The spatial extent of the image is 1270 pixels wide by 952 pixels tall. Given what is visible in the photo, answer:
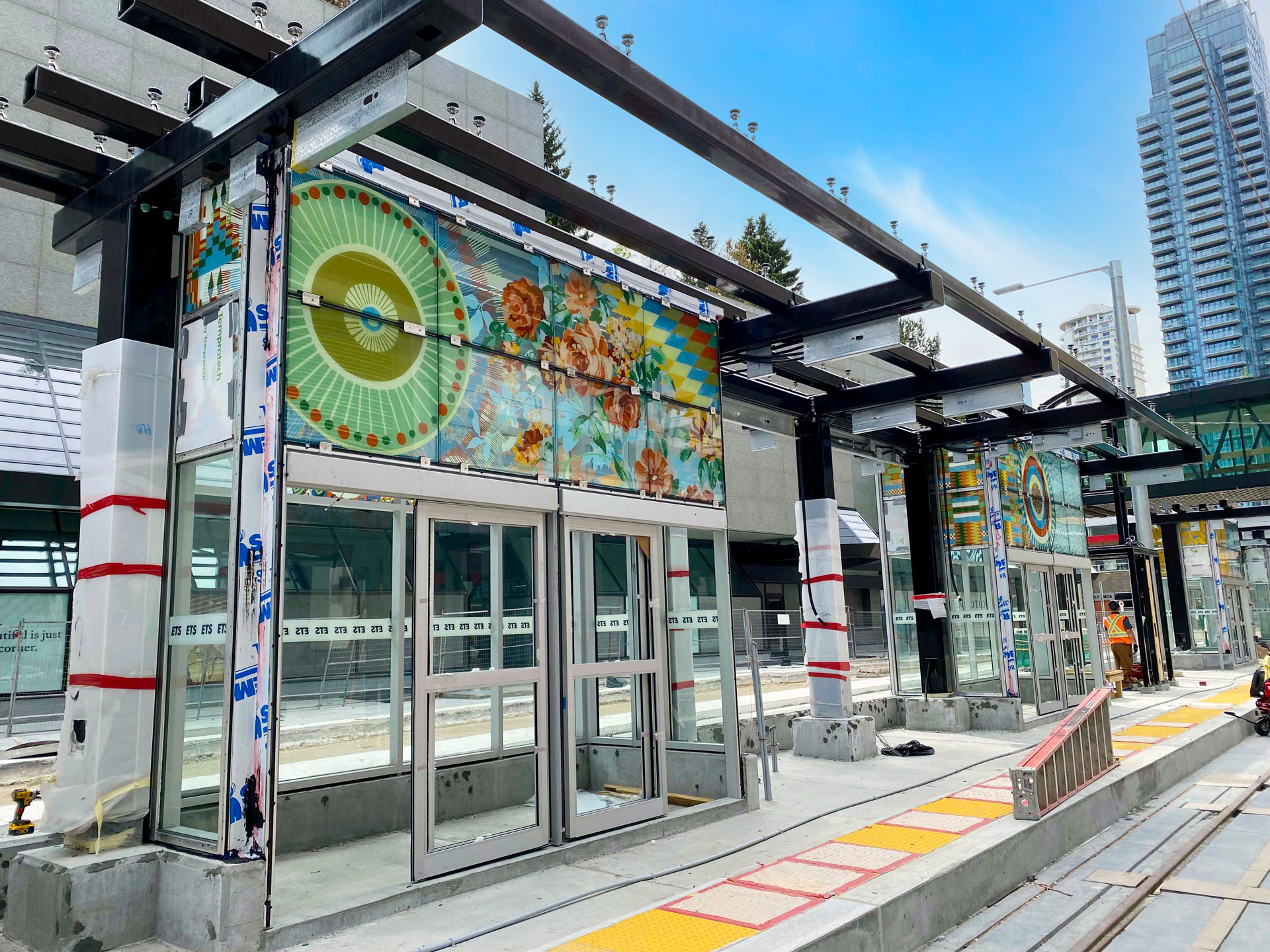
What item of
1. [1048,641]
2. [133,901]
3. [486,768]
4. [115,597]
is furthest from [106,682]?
[1048,641]

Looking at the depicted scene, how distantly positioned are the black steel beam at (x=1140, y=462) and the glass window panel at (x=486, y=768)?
42.8 ft

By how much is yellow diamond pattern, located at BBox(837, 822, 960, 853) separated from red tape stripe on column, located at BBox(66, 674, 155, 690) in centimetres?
492

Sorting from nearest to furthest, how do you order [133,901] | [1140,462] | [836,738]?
[133,901] → [836,738] → [1140,462]

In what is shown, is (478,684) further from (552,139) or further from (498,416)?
(552,139)

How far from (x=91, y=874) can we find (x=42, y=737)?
1088cm

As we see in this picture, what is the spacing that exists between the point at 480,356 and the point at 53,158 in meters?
2.90

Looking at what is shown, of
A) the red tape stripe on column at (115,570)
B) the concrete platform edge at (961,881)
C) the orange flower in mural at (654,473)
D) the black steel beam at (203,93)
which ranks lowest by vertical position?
the concrete platform edge at (961,881)

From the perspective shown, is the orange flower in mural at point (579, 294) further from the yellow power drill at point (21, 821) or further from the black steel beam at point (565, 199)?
the yellow power drill at point (21, 821)

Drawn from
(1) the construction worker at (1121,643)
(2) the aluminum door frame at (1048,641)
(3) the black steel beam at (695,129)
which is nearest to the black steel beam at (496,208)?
(3) the black steel beam at (695,129)

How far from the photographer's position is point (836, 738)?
11172mm

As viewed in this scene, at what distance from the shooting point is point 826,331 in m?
8.63

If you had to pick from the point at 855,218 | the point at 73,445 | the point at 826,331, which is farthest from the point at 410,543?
the point at 73,445

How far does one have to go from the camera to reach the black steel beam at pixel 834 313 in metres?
7.90

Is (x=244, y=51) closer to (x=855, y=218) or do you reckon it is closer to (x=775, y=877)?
(x=855, y=218)
